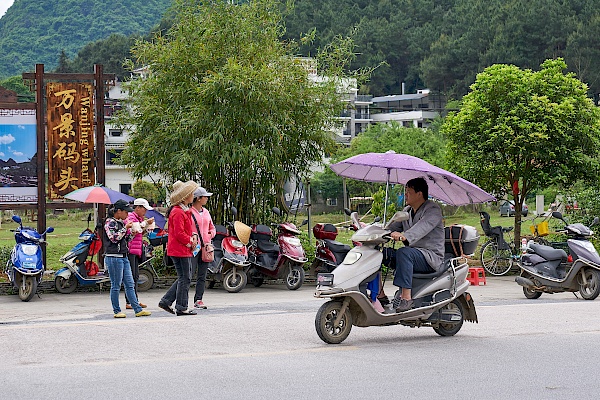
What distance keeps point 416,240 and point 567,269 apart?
244 inches

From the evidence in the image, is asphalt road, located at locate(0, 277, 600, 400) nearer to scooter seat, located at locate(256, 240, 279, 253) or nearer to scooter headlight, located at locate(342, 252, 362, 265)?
scooter headlight, located at locate(342, 252, 362, 265)

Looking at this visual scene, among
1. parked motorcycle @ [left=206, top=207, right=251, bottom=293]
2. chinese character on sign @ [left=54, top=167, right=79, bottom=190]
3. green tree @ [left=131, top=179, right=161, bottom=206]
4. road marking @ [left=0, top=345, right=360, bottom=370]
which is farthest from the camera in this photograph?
green tree @ [left=131, top=179, right=161, bottom=206]

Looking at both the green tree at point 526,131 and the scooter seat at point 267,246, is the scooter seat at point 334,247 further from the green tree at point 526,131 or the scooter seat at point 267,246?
the green tree at point 526,131

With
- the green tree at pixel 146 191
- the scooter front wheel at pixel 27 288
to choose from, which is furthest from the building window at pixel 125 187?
the scooter front wheel at pixel 27 288

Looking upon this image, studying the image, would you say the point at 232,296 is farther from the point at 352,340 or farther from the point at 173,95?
the point at 352,340

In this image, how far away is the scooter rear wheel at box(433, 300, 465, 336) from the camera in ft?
31.2

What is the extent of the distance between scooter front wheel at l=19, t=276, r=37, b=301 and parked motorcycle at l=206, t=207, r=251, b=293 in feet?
9.65

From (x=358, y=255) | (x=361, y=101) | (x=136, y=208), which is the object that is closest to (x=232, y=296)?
(x=136, y=208)

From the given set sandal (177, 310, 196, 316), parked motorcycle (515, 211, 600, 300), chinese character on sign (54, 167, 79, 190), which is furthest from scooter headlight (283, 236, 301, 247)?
sandal (177, 310, 196, 316)

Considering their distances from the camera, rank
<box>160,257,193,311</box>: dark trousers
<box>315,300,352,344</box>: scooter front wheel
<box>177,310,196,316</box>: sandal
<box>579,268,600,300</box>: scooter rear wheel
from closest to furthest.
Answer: <box>315,300,352,344</box>: scooter front wheel → <box>160,257,193,311</box>: dark trousers → <box>177,310,196,316</box>: sandal → <box>579,268,600,300</box>: scooter rear wheel

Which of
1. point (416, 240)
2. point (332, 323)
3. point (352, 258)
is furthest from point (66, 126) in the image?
point (416, 240)

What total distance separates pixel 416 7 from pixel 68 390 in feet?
281

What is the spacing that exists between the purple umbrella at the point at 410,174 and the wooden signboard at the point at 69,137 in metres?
7.19

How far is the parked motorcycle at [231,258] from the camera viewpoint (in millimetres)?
15461
